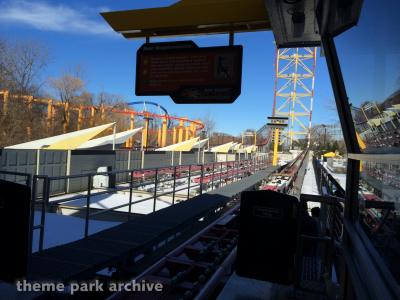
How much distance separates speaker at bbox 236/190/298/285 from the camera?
2945 mm

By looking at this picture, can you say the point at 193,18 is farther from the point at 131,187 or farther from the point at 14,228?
the point at 131,187

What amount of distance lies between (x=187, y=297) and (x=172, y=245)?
237cm

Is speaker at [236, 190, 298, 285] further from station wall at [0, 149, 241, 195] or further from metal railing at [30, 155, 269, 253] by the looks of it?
station wall at [0, 149, 241, 195]

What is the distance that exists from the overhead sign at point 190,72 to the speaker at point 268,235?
132 cm

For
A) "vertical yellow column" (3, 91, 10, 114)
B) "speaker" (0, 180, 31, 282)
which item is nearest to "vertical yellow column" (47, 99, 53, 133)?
"vertical yellow column" (3, 91, 10, 114)


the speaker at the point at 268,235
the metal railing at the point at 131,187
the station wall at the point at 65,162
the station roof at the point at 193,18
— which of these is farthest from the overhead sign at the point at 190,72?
the station wall at the point at 65,162

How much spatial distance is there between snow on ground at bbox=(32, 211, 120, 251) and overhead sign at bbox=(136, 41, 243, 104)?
3.26m

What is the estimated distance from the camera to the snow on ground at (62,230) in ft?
19.7

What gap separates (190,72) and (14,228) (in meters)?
2.31

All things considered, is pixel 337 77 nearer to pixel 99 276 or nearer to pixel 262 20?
pixel 262 20

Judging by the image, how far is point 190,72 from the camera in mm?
4008

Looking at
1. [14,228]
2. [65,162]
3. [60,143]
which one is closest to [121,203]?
[60,143]

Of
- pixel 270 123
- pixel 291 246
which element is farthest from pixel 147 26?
pixel 270 123

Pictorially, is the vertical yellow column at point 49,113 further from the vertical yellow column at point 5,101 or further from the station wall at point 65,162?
Result: the station wall at point 65,162
